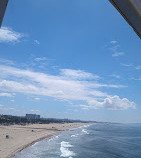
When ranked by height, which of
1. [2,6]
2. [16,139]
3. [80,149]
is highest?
[2,6]

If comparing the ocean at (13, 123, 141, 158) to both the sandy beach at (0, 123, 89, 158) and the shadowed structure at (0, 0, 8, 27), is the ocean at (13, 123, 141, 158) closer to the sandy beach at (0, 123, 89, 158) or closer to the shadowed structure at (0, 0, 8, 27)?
the sandy beach at (0, 123, 89, 158)

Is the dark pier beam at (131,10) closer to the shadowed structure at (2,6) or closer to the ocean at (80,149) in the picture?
the shadowed structure at (2,6)

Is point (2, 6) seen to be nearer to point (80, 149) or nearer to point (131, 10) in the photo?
point (131, 10)

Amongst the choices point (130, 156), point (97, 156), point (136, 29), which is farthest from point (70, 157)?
point (136, 29)

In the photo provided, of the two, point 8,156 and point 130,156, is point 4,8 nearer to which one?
point 8,156

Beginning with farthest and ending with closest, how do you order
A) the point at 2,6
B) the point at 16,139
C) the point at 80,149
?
the point at 16,139 → the point at 80,149 → the point at 2,6

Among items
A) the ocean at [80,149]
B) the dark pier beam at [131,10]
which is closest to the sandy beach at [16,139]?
the ocean at [80,149]

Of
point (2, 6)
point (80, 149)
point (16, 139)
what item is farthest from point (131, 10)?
point (16, 139)

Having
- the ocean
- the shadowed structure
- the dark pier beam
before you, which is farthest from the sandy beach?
the dark pier beam
